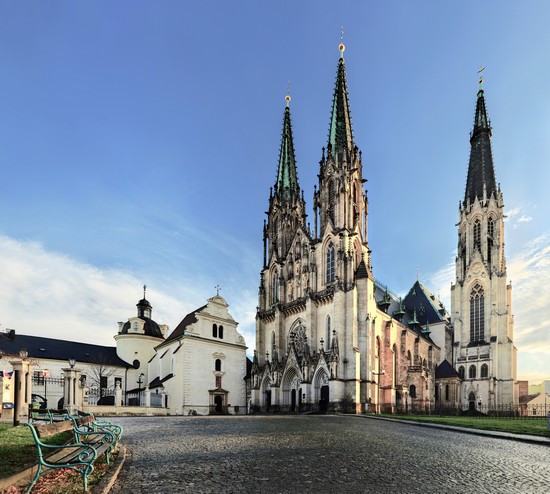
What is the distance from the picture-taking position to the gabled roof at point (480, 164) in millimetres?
67812

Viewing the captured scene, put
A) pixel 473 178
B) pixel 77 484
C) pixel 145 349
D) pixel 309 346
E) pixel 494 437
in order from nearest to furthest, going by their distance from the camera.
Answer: pixel 77 484, pixel 494 437, pixel 309 346, pixel 145 349, pixel 473 178

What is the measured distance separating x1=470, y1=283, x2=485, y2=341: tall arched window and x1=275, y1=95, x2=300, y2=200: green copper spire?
29658 mm

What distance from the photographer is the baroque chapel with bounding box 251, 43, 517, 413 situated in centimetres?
4553

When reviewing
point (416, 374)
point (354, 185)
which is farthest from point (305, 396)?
point (354, 185)

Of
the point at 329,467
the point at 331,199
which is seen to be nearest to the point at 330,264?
the point at 331,199

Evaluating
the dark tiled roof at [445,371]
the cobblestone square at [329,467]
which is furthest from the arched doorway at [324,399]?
the cobblestone square at [329,467]

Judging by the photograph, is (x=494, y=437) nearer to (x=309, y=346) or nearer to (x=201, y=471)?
(x=201, y=471)

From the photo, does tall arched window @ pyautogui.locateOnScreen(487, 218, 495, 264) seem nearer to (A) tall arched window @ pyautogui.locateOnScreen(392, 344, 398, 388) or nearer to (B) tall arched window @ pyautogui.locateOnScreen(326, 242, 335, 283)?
(A) tall arched window @ pyautogui.locateOnScreen(392, 344, 398, 388)

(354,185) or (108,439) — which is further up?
(354,185)

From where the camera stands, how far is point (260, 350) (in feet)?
182

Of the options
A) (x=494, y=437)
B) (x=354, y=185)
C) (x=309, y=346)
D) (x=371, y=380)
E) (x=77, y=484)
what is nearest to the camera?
(x=77, y=484)

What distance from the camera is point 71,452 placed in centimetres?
905

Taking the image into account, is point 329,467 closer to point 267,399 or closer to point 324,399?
point 324,399

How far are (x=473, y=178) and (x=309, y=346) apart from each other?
135 feet
